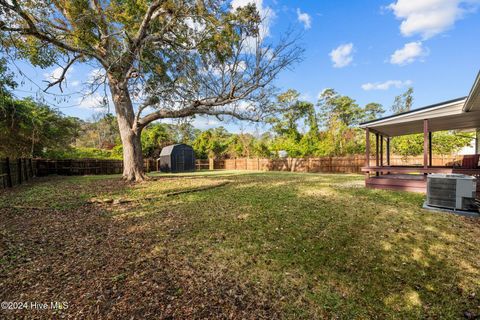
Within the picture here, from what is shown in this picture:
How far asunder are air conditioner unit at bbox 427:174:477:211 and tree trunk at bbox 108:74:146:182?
9932 millimetres

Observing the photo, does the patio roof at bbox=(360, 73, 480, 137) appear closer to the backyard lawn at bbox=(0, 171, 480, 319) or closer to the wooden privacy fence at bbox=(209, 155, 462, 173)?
the backyard lawn at bbox=(0, 171, 480, 319)

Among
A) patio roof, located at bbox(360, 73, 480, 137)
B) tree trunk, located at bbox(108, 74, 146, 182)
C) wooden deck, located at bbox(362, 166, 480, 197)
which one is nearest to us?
patio roof, located at bbox(360, 73, 480, 137)

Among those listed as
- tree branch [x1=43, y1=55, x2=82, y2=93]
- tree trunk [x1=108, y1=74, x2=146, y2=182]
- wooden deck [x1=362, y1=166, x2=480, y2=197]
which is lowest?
wooden deck [x1=362, y1=166, x2=480, y2=197]

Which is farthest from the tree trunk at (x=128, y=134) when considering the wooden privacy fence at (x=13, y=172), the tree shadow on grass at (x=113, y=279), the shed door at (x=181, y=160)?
the shed door at (x=181, y=160)

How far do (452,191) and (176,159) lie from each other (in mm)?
17707

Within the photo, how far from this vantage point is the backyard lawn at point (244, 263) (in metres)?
2.05

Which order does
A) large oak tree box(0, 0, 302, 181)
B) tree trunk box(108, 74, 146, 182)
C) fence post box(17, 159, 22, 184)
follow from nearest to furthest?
large oak tree box(0, 0, 302, 181) < tree trunk box(108, 74, 146, 182) < fence post box(17, 159, 22, 184)

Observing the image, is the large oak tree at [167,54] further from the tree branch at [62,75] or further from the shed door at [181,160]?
the shed door at [181,160]

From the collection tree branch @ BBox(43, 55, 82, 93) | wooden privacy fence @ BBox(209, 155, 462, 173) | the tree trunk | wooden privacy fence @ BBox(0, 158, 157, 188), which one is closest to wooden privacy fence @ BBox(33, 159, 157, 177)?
wooden privacy fence @ BBox(0, 158, 157, 188)

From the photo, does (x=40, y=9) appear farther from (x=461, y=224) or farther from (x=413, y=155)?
(x=413, y=155)

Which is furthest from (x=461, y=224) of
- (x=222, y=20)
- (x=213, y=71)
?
(x=222, y=20)

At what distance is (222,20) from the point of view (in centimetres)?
832

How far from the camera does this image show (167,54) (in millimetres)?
9594

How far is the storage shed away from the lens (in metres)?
18.8
